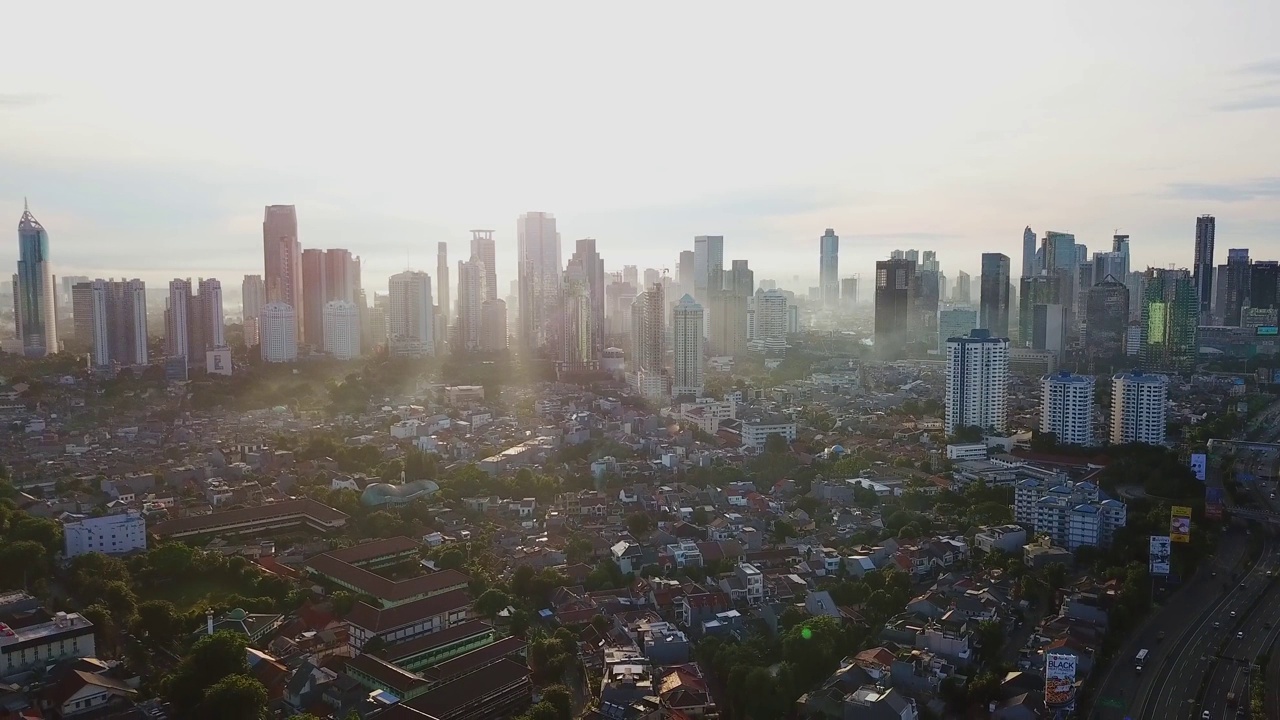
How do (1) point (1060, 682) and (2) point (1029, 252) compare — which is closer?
(1) point (1060, 682)

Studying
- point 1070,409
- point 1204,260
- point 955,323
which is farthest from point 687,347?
point 1204,260

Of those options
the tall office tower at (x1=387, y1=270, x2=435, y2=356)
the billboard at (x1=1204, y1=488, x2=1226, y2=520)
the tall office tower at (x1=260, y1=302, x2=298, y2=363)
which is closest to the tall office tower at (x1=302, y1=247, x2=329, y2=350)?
the tall office tower at (x1=387, y1=270, x2=435, y2=356)

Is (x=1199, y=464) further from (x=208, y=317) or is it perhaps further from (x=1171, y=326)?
(x=208, y=317)

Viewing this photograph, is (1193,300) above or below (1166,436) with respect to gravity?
above

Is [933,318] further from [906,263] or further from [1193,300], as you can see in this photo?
[1193,300]

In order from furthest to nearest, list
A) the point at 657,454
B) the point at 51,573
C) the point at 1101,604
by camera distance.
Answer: the point at 657,454 → the point at 51,573 → the point at 1101,604

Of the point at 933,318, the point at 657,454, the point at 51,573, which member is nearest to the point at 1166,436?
the point at 657,454
